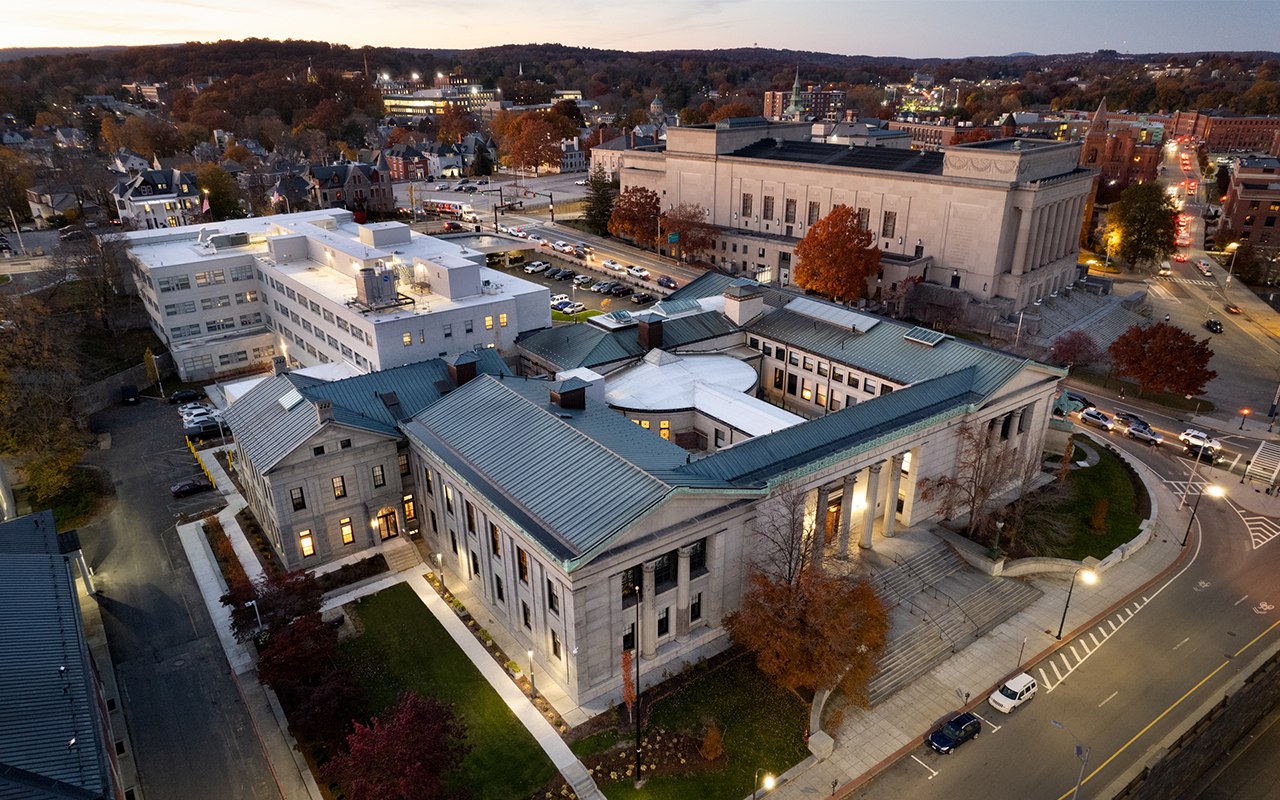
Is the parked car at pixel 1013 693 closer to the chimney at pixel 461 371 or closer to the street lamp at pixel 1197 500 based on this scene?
the street lamp at pixel 1197 500

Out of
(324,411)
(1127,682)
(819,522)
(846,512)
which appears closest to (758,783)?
(819,522)

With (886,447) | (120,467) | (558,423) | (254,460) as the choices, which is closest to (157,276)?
(120,467)

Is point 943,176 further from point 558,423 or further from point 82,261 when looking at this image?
point 82,261

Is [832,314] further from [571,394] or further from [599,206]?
[599,206]

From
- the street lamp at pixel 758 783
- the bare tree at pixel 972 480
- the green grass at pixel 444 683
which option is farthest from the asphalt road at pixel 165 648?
the bare tree at pixel 972 480

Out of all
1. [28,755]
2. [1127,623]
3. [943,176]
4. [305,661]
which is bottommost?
[1127,623]

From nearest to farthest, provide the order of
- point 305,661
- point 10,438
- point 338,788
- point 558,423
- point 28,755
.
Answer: point 28,755
point 338,788
point 305,661
point 558,423
point 10,438

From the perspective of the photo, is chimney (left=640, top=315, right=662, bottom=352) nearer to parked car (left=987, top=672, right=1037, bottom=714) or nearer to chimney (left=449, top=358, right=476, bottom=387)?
chimney (left=449, top=358, right=476, bottom=387)
